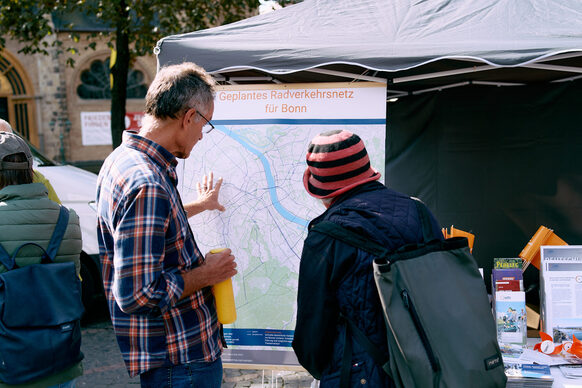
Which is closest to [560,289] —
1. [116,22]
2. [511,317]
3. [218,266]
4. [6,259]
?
[511,317]

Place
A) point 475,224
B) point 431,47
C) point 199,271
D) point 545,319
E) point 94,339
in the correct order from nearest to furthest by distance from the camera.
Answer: point 199,271, point 431,47, point 545,319, point 475,224, point 94,339

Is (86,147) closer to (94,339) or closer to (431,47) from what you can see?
(94,339)

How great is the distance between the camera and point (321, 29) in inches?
114

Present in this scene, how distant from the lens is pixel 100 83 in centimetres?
1817

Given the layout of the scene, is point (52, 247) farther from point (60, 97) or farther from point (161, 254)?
point (60, 97)

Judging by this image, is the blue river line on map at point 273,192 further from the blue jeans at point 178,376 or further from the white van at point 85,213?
the white van at point 85,213

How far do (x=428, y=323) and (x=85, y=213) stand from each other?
4.52 m

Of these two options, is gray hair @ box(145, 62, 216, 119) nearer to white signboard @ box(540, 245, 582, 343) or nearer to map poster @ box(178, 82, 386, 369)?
map poster @ box(178, 82, 386, 369)

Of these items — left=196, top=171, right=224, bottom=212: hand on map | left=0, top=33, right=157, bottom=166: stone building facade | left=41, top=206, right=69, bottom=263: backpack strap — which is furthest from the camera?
left=0, top=33, right=157, bottom=166: stone building facade

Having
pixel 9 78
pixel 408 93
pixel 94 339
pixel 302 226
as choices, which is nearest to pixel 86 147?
pixel 9 78

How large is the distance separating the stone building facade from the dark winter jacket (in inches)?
667

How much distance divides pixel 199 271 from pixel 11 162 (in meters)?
0.98

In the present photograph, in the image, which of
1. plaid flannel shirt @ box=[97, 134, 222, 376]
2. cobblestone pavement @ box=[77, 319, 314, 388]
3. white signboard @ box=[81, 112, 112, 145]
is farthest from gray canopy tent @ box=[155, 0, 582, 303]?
white signboard @ box=[81, 112, 112, 145]

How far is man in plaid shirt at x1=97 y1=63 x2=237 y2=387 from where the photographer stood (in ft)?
5.12
